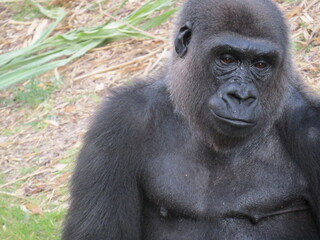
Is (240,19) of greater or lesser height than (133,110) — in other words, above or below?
above

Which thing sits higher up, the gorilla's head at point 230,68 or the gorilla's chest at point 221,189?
the gorilla's head at point 230,68

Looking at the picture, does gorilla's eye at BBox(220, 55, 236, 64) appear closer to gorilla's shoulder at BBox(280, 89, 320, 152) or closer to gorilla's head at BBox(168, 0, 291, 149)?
gorilla's head at BBox(168, 0, 291, 149)

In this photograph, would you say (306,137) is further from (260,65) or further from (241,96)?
(241,96)

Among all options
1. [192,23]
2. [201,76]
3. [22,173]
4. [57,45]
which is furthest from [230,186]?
[57,45]

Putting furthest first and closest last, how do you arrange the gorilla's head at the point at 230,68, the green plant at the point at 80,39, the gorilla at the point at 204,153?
1. the green plant at the point at 80,39
2. the gorilla at the point at 204,153
3. the gorilla's head at the point at 230,68

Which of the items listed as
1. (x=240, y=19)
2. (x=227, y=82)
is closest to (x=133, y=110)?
(x=227, y=82)

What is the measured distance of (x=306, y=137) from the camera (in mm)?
5203

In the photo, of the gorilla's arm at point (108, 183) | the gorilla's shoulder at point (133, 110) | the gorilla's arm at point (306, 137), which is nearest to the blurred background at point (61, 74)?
the gorilla's arm at point (108, 183)

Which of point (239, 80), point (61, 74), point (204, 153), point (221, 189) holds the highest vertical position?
point (239, 80)

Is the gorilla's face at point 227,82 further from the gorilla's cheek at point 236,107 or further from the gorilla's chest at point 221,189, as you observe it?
the gorilla's chest at point 221,189

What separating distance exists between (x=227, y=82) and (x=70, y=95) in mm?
3971

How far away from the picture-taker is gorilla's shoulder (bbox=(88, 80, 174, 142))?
5188 mm

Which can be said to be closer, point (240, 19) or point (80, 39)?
point (240, 19)

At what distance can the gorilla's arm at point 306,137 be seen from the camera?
518cm
